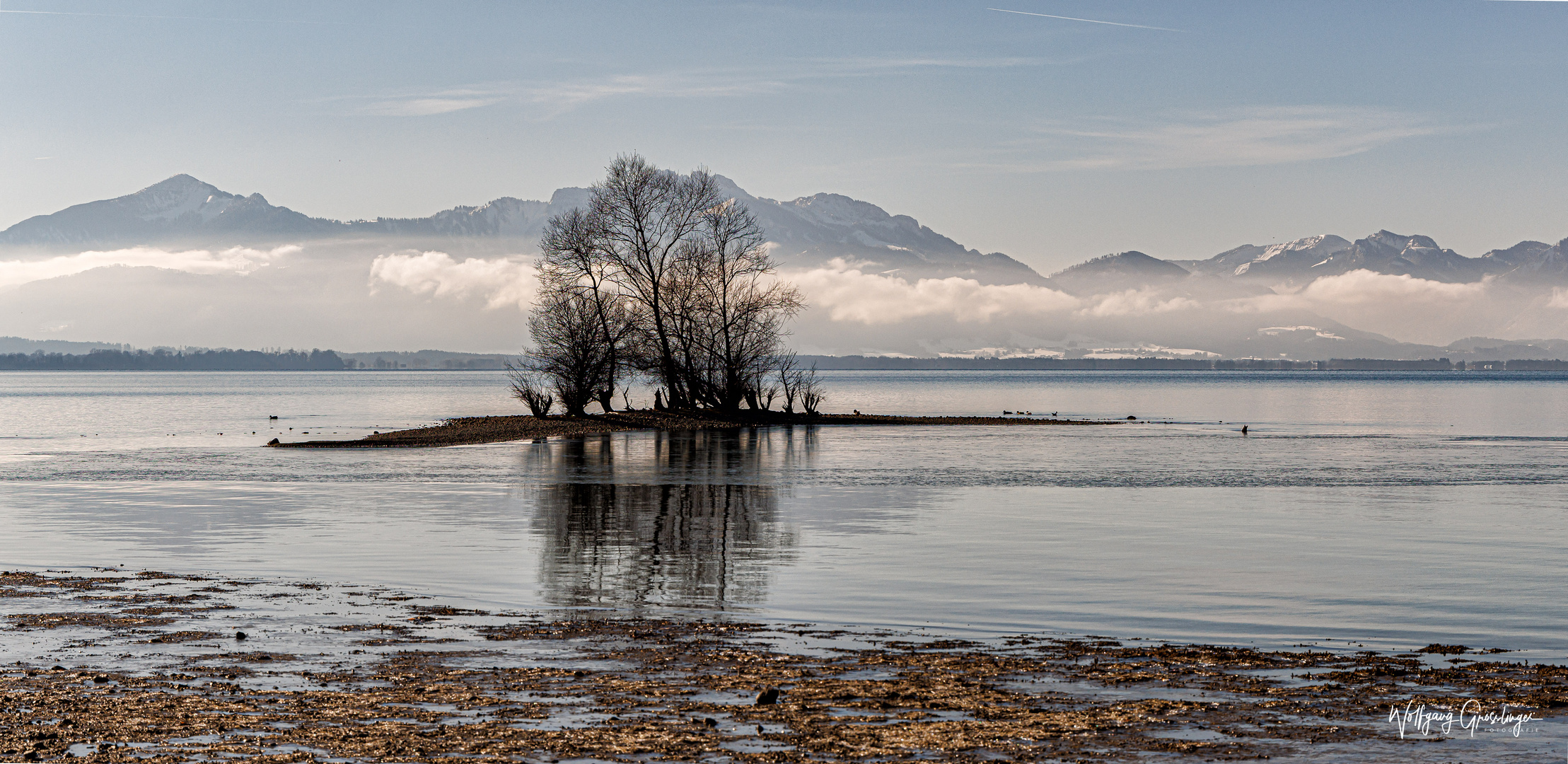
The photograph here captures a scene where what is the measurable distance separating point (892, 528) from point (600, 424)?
49.0 meters

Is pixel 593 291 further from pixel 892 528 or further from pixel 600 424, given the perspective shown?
pixel 892 528

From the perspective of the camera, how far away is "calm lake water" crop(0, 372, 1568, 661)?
1734 centimetres

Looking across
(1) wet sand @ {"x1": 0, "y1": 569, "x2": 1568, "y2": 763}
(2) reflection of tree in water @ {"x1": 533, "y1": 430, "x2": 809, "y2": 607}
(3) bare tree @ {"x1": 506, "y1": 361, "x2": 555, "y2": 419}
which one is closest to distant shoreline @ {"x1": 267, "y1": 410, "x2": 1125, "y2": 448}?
(3) bare tree @ {"x1": 506, "y1": 361, "x2": 555, "y2": 419}

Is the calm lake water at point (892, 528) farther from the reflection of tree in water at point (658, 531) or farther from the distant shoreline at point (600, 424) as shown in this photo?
the distant shoreline at point (600, 424)

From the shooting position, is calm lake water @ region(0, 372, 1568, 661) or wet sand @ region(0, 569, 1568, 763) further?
calm lake water @ region(0, 372, 1568, 661)

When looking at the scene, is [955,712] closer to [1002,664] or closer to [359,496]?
[1002,664]

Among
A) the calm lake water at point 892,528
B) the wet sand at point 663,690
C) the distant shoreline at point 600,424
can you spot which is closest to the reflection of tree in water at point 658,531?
the calm lake water at point 892,528

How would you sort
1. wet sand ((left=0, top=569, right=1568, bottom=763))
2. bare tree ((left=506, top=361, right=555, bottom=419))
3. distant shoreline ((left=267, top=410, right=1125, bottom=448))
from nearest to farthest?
1. wet sand ((left=0, top=569, right=1568, bottom=763))
2. distant shoreline ((left=267, top=410, right=1125, bottom=448))
3. bare tree ((left=506, top=361, right=555, bottom=419))

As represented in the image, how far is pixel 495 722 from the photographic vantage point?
1059 cm

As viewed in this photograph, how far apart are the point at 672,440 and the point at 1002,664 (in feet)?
172

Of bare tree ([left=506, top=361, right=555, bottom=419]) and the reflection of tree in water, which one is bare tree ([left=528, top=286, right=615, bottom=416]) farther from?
the reflection of tree in water

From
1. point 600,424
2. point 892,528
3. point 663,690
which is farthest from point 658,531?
point 600,424

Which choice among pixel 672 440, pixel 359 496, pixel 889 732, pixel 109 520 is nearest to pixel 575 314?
pixel 672 440

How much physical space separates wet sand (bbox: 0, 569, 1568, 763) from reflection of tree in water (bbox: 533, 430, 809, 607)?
2558 mm
